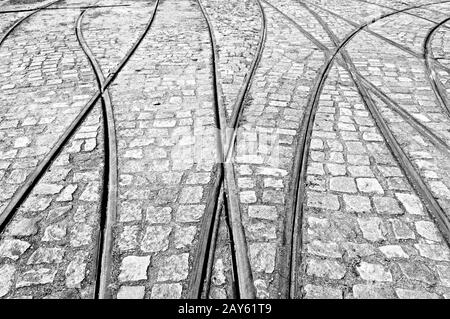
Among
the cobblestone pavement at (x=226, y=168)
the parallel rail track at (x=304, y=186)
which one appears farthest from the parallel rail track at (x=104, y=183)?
the parallel rail track at (x=304, y=186)

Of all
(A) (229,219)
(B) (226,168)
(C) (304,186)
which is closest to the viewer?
(A) (229,219)

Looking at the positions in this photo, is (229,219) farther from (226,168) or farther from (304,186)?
(304,186)

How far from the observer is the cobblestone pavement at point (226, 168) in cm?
293

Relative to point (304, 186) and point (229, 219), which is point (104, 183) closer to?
point (229, 219)

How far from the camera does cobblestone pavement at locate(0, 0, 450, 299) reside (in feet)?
9.61

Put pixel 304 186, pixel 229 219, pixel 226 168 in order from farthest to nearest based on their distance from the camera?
1. pixel 226 168
2. pixel 304 186
3. pixel 229 219

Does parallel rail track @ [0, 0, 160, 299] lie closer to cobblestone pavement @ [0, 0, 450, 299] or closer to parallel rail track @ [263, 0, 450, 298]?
cobblestone pavement @ [0, 0, 450, 299]

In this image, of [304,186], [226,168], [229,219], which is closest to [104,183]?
[226,168]

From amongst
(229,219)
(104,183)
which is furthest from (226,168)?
(104,183)

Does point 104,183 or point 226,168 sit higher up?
point 104,183

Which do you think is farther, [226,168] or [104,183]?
[226,168]

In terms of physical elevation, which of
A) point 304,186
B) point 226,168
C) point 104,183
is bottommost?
point 304,186

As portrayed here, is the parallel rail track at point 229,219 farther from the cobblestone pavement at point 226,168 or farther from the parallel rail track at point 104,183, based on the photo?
the parallel rail track at point 104,183

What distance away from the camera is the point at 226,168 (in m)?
4.00
